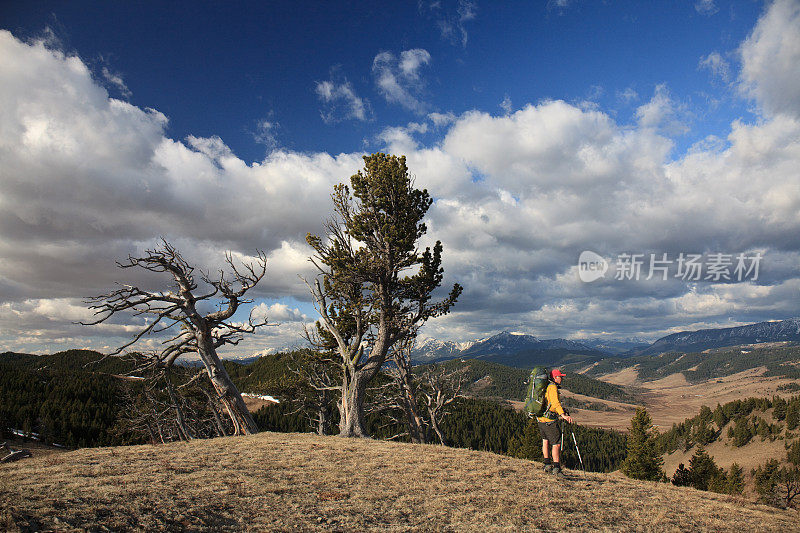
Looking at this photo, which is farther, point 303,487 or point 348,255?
point 348,255

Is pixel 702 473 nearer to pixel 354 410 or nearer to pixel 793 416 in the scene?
pixel 354 410

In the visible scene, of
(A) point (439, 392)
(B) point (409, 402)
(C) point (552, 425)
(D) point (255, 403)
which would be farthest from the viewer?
(D) point (255, 403)

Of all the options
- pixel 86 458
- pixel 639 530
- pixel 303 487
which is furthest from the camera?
pixel 86 458

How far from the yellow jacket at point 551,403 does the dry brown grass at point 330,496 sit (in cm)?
159

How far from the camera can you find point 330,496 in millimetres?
7312

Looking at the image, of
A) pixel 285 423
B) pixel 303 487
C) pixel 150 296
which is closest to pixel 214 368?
pixel 150 296

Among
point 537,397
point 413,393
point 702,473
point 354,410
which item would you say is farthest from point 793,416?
point 354,410

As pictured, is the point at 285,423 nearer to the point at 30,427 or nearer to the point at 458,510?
the point at 30,427

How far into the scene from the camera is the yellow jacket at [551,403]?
10.6 m

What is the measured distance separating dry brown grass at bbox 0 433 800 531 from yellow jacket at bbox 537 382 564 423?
1.59 m

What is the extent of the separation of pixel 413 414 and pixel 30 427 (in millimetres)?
87245

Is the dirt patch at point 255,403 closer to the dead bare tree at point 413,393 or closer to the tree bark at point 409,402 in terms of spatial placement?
the dead bare tree at point 413,393

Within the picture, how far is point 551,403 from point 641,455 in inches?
2112

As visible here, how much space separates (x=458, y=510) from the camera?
281 inches
